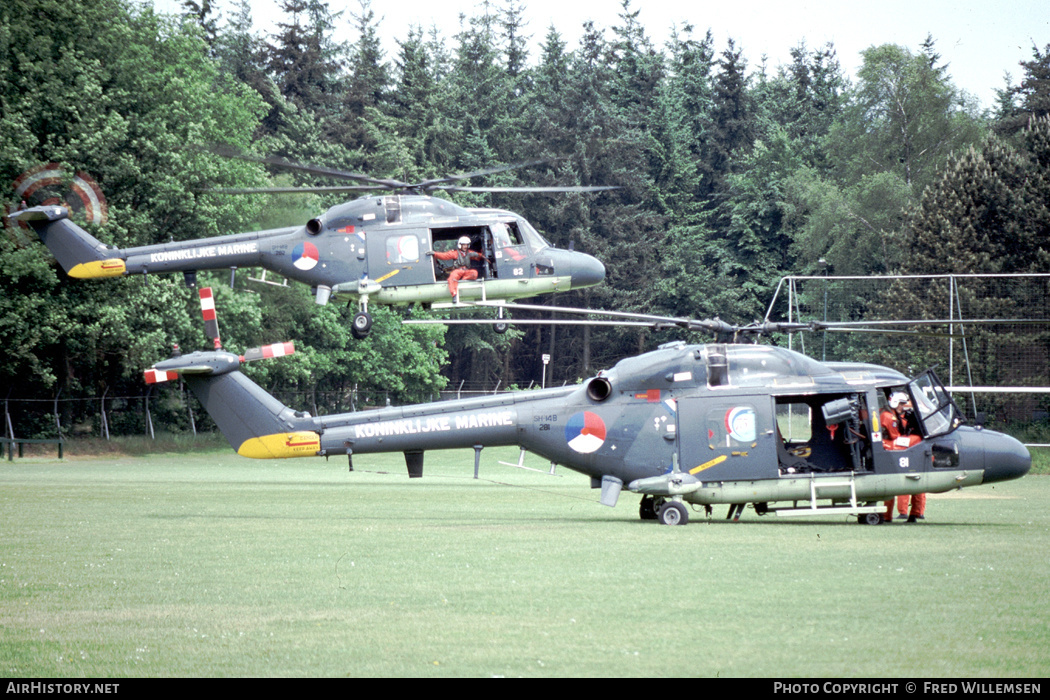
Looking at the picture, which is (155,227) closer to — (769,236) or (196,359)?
(196,359)

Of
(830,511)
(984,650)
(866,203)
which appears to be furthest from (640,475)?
(866,203)

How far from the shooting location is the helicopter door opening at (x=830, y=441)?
18.3m

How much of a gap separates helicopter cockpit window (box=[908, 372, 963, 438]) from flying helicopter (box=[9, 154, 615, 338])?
9262 mm

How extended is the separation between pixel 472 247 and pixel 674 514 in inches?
388

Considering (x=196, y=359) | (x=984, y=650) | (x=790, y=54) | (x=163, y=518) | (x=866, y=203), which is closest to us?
(x=984, y=650)

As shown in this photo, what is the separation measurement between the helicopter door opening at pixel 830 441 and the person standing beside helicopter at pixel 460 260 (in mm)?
8804

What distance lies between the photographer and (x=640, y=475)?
1897 centimetres

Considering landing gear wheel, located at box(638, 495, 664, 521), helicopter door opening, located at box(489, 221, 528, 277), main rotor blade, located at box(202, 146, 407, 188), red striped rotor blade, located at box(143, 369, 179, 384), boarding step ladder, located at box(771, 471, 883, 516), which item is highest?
main rotor blade, located at box(202, 146, 407, 188)

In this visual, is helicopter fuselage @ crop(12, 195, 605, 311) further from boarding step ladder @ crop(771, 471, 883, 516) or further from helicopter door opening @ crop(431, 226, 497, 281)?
boarding step ladder @ crop(771, 471, 883, 516)

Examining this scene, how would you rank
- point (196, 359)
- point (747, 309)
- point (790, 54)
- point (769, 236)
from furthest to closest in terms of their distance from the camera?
1. point (790, 54)
2. point (769, 236)
3. point (747, 309)
4. point (196, 359)

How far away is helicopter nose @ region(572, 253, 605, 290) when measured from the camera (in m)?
27.1

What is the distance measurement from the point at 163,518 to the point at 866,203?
59516 millimetres

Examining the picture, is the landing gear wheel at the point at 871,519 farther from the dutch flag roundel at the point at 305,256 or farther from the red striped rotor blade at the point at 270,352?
the dutch flag roundel at the point at 305,256

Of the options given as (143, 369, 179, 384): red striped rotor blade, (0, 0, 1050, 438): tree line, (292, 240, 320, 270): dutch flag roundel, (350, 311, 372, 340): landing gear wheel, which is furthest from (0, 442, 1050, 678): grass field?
(0, 0, 1050, 438): tree line
